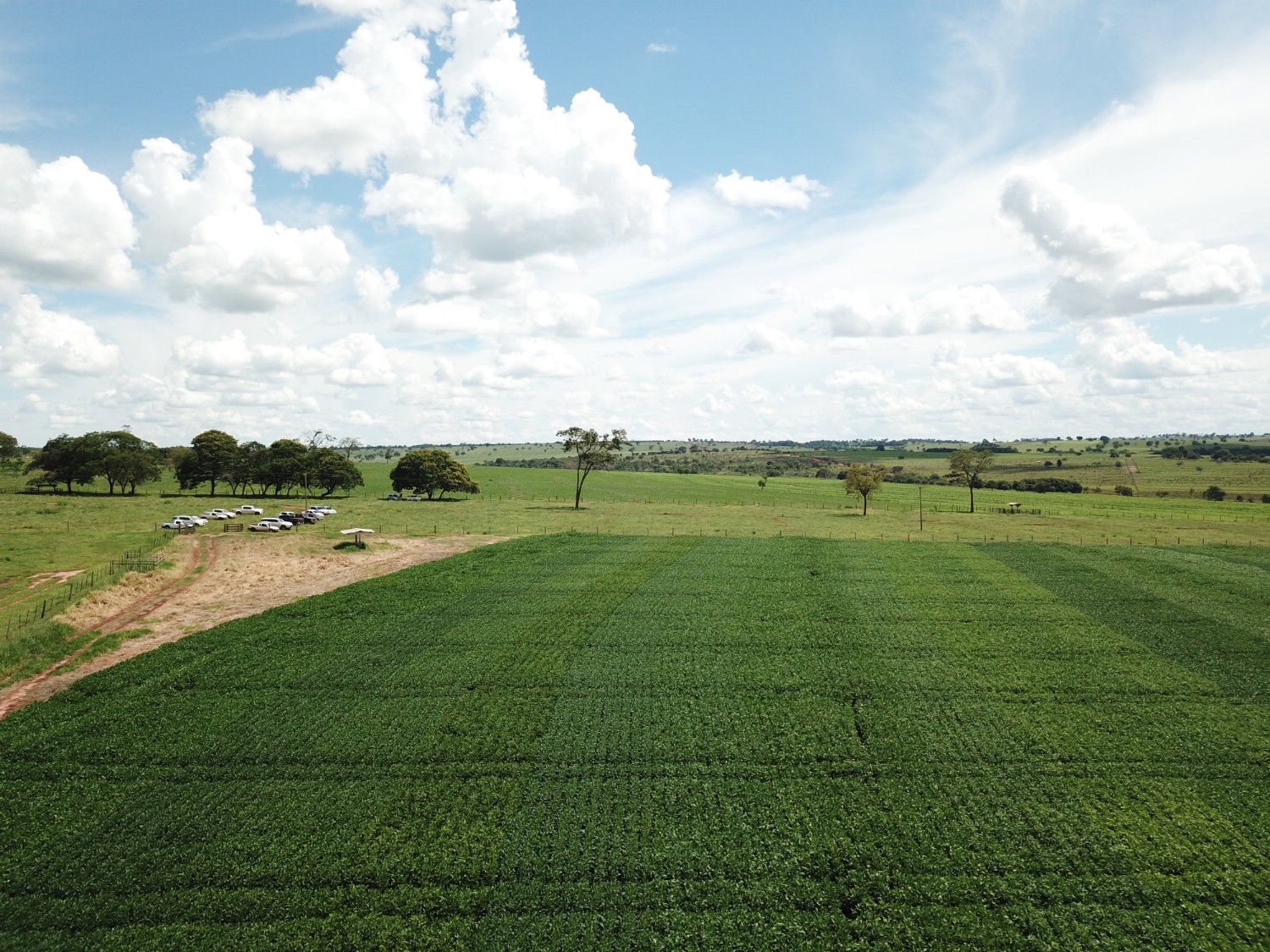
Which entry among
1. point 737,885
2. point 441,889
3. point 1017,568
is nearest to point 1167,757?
point 737,885

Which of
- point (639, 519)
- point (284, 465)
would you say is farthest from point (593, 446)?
point (284, 465)

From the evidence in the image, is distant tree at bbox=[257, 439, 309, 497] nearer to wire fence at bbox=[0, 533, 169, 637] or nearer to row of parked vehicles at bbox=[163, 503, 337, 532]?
row of parked vehicles at bbox=[163, 503, 337, 532]

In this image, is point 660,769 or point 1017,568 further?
point 1017,568

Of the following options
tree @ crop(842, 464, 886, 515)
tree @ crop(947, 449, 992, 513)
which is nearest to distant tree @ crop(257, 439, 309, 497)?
tree @ crop(842, 464, 886, 515)

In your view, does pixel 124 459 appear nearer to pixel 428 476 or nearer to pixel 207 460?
pixel 207 460

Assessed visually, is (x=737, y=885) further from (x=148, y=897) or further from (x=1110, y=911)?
(x=148, y=897)

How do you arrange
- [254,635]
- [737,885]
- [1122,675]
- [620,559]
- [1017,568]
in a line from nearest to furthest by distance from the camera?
[737,885] → [1122,675] → [254,635] → [1017,568] → [620,559]
